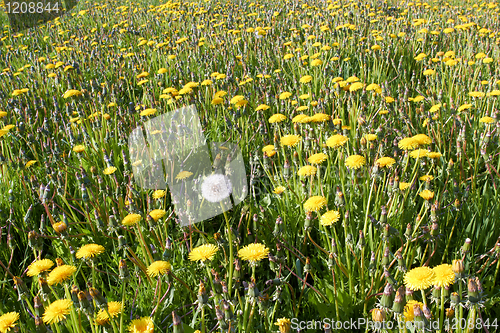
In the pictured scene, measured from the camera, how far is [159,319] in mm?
1436

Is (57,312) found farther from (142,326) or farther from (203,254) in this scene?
(203,254)

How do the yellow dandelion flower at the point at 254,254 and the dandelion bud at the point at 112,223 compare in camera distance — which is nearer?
the yellow dandelion flower at the point at 254,254

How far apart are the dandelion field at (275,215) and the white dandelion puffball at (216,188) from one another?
128 millimetres

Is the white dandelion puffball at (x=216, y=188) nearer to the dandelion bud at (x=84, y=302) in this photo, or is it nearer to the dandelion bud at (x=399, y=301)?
the dandelion bud at (x=84, y=302)

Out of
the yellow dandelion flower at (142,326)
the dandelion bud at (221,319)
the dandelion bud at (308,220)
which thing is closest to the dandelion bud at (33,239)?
the yellow dandelion flower at (142,326)

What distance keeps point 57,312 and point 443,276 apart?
1.18 metres

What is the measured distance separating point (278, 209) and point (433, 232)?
2.57 feet

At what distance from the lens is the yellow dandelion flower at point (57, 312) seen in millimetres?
1140

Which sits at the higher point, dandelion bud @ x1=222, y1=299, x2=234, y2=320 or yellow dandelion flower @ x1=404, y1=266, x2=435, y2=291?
yellow dandelion flower @ x1=404, y1=266, x2=435, y2=291

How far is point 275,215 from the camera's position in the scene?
1.98m

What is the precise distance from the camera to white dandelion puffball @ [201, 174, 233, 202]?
1913 millimetres

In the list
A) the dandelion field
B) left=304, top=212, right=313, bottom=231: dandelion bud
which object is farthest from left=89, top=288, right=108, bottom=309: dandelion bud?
left=304, top=212, right=313, bottom=231: dandelion bud

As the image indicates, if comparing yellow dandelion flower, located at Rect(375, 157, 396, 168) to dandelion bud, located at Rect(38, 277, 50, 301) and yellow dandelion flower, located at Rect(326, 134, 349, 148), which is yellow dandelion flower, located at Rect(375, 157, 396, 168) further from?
dandelion bud, located at Rect(38, 277, 50, 301)

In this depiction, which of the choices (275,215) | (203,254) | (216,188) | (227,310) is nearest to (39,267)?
(203,254)
